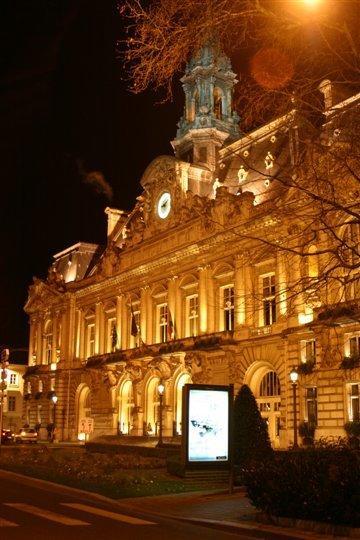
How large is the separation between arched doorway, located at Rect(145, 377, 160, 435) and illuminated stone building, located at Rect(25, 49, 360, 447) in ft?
0.29

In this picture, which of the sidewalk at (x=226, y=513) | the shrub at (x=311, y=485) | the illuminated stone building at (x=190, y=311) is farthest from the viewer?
the illuminated stone building at (x=190, y=311)

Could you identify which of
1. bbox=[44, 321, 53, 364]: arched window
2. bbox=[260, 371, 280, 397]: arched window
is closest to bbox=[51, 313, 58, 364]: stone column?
bbox=[44, 321, 53, 364]: arched window

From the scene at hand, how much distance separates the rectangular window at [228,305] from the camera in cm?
4794

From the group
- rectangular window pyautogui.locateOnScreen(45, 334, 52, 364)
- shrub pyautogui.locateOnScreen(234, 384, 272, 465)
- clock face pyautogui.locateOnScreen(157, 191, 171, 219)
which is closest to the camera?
shrub pyautogui.locateOnScreen(234, 384, 272, 465)

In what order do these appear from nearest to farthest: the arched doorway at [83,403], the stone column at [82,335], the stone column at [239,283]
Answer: the stone column at [239,283] → the arched doorway at [83,403] → the stone column at [82,335]

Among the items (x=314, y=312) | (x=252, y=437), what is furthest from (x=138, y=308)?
(x=252, y=437)

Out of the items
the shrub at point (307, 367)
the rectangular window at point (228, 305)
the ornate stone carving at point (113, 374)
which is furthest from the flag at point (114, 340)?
the shrub at point (307, 367)

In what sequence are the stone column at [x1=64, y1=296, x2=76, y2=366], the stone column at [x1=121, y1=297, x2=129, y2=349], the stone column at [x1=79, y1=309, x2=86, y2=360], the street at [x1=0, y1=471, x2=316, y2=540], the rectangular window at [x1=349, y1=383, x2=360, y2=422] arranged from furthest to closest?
the stone column at [x1=64, y1=296, x2=76, y2=366], the stone column at [x1=79, y1=309, x2=86, y2=360], the stone column at [x1=121, y1=297, x2=129, y2=349], the rectangular window at [x1=349, y1=383, x2=360, y2=422], the street at [x1=0, y1=471, x2=316, y2=540]

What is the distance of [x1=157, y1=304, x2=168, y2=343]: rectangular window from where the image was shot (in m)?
55.5

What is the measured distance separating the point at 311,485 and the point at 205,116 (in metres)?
48.8

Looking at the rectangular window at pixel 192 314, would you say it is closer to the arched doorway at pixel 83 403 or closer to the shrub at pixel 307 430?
the shrub at pixel 307 430

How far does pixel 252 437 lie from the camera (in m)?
25.6

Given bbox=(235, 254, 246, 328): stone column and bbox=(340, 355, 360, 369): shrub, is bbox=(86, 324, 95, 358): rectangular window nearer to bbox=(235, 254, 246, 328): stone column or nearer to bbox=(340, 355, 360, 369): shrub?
bbox=(235, 254, 246, 328): stone column

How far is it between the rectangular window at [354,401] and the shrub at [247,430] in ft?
40.6
